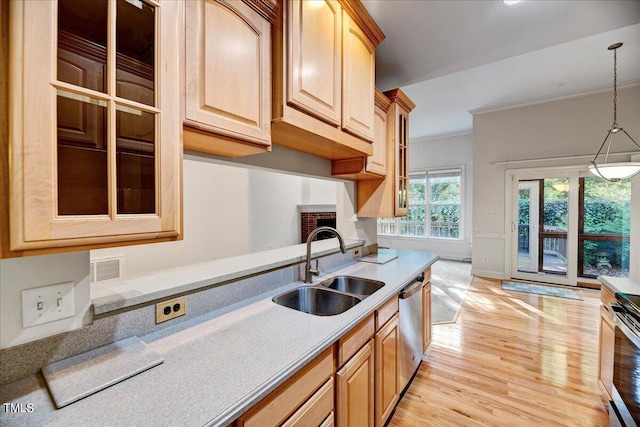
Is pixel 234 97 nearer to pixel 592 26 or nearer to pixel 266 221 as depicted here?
pixel 592 26

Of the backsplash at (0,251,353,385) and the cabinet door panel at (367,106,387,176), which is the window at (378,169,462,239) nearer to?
the cabinet door panel at (367,106,387,176)

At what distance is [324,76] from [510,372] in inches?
110

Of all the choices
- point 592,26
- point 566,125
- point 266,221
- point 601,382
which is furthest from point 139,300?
point 566,125

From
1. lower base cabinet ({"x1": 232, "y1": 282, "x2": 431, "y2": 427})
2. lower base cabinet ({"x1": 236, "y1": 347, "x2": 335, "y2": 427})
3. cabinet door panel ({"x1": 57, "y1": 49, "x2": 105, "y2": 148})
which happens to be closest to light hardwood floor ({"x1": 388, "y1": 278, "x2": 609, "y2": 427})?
lower base cabinet ({"x1": 232, "y1": 282, "x2": 431, "y2": 427})

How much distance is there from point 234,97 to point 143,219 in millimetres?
604

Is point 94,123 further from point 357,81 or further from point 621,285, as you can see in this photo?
point 621,285

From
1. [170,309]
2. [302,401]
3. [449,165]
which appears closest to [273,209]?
[170,309]

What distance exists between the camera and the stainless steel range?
1.27 metres

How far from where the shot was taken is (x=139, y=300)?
1.03 m

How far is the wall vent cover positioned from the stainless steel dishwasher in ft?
8.95

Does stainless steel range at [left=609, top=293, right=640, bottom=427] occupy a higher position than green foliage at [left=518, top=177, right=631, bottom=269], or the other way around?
green foliage at [left=518, top=177, right=631, bottom=269]

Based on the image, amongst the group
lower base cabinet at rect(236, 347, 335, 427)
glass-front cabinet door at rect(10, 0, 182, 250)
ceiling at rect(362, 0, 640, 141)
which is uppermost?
ceiling at rect(362, 0, 640, 141)

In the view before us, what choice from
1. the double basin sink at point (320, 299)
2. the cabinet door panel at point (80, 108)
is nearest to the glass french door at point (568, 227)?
the double basin sink at point (320, 299)

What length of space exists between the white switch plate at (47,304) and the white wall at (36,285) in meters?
0.01
